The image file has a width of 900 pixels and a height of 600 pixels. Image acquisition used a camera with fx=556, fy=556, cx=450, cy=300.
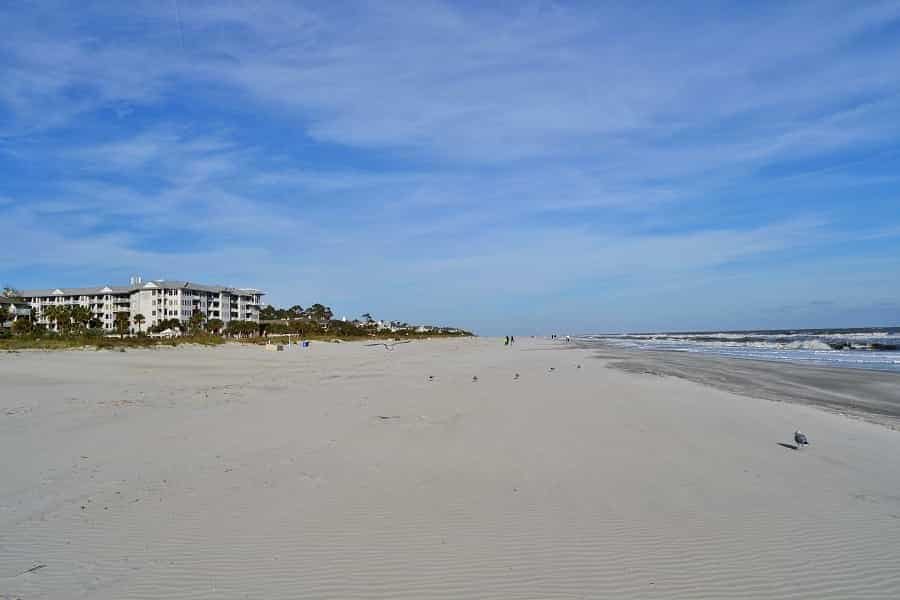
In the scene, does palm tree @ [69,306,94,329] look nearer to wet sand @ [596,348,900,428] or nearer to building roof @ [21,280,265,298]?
building roof @ [21,280,265,298]

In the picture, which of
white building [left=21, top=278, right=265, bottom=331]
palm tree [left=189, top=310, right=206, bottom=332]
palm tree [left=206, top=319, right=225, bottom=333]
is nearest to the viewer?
palm tree [left=189, top=310, right=206, bottom=332]

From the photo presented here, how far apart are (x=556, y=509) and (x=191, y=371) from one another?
21057 mm

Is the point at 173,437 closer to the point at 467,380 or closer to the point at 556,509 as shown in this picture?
the point at 556,509

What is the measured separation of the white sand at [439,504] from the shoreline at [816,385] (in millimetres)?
3034

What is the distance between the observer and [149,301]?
102438mm

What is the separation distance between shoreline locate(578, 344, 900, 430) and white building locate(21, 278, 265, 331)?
3724 inches

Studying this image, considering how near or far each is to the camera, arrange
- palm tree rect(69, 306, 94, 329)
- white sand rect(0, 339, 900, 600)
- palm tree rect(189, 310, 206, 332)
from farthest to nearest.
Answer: palm tree rect(189, 310, 206, 332) → palm tree rect(69, 306, 94, 329) → white sand rect(0, 339, 900, 600)

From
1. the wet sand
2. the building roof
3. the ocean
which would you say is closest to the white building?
the building roof

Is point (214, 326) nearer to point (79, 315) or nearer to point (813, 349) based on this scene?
point (79, 315)

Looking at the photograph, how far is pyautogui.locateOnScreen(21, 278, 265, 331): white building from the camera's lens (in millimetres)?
101438

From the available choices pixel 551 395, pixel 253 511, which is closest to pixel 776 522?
pixel 253 511

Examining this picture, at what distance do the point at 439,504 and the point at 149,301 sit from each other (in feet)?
364

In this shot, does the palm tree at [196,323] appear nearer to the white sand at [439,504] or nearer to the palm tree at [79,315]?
the palm tree at [79,315]

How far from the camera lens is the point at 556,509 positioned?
617 cm
